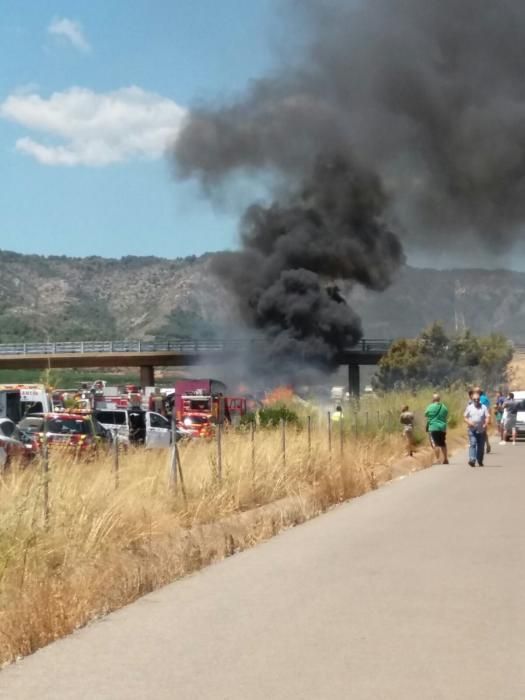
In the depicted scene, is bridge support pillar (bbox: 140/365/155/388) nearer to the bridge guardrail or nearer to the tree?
the bridge guardrail

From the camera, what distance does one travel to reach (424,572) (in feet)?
31.5

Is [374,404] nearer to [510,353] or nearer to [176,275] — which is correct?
[510,353]

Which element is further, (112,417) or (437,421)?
(112,417)

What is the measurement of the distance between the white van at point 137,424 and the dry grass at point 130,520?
10436 mm

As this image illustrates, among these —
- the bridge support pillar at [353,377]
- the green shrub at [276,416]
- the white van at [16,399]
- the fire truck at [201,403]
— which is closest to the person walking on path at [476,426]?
the green shrub at [276,416]

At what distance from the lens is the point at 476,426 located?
22281mm

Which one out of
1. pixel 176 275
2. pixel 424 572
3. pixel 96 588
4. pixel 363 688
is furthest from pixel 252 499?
pixel 176 275

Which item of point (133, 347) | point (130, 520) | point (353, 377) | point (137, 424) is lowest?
point (353, 377)

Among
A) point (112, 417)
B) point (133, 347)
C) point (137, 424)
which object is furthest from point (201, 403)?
point (133, 347)

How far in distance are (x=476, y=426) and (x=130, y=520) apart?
42.6 ft

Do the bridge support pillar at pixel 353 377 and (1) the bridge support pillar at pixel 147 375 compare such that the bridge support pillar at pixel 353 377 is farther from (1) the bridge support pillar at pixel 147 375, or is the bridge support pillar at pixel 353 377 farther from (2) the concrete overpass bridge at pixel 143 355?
(1) the bridge support pillar at pixel 147 375

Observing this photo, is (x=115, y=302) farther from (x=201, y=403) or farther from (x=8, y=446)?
(x=8, y=446)

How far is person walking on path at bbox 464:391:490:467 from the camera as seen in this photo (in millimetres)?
22156

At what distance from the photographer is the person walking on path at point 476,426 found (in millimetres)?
22156
